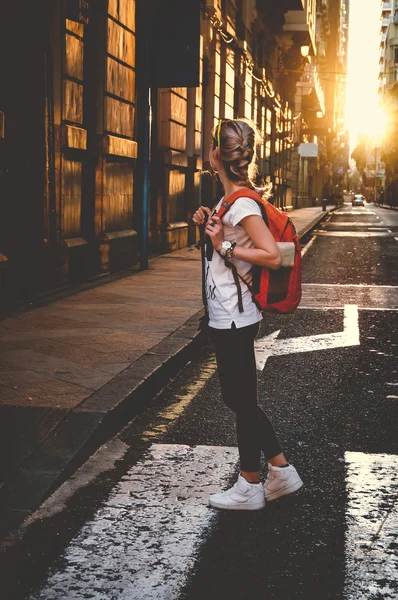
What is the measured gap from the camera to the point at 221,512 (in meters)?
4.10

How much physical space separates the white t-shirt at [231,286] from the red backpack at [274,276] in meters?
0.03

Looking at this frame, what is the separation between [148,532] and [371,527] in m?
0.92

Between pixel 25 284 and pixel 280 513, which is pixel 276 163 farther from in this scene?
pixel 280 513

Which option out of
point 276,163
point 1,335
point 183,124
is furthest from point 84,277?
point 276,163

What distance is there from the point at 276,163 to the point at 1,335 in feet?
117

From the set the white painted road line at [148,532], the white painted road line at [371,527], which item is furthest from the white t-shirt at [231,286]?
the white painted road line at [371,527]

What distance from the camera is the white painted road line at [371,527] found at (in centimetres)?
331

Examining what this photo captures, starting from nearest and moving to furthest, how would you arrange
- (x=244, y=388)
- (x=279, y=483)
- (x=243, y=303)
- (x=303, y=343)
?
(x=243, y=303) → (x=244, y=388) → (x=279, y=483) → (x=303, y=343)

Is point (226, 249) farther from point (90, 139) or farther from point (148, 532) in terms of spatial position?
point (90, 139)

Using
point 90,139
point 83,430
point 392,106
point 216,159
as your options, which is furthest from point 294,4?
point 392,106

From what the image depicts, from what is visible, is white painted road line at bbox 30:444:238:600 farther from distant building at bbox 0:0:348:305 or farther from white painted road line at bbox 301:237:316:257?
white painted road line at bbox 301:237:316:257

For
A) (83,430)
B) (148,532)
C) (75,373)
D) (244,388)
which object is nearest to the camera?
(148,532)

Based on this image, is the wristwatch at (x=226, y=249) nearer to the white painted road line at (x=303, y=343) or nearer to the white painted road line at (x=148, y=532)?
the white painted road line at (x=148, y=532)

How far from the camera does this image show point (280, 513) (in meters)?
4.12
